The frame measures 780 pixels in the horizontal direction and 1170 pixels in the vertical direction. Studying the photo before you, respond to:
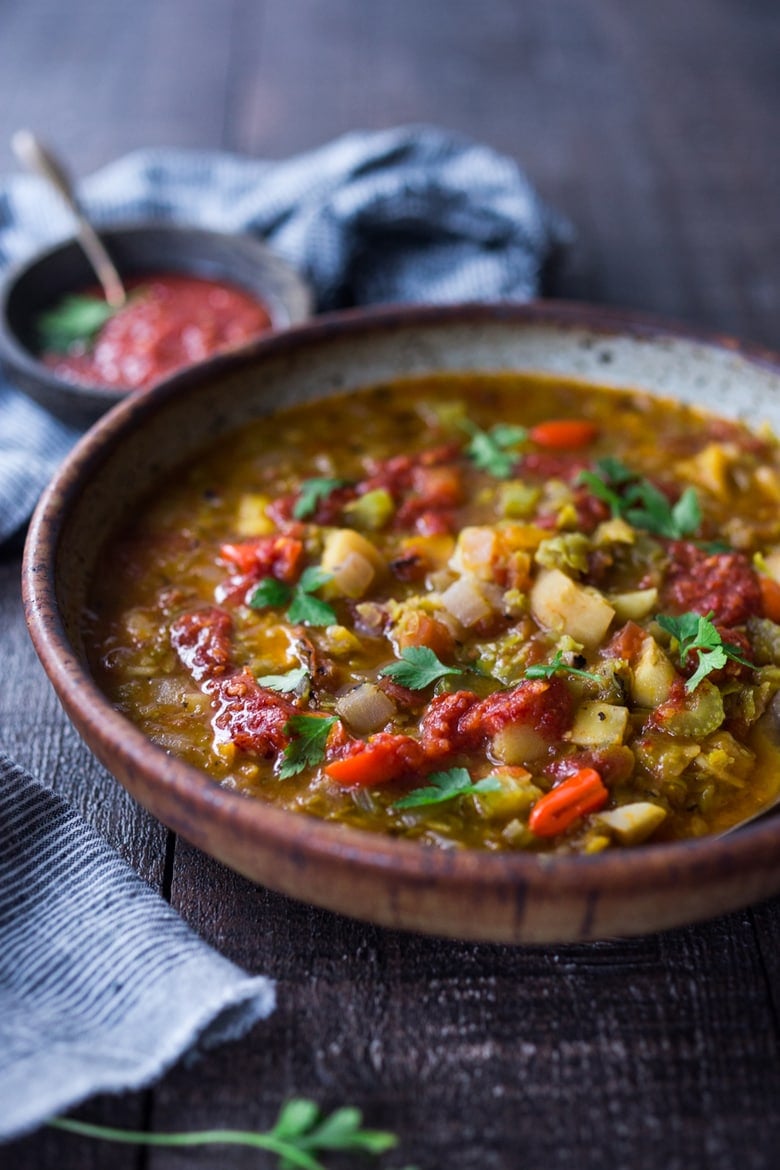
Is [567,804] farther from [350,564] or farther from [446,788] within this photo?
[350,564]

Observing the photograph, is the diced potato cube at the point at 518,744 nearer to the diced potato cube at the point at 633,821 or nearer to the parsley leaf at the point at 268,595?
the diced potato cube at the point at 633,821

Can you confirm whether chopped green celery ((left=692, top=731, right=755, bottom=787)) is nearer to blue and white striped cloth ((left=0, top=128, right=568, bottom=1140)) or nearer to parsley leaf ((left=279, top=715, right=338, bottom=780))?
parsley leaf ((left=279, top=715, right=338, bottom=780))

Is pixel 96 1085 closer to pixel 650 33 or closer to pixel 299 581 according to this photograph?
pixel 299 581

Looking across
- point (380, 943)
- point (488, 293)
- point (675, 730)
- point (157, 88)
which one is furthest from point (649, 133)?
point (380, 943)

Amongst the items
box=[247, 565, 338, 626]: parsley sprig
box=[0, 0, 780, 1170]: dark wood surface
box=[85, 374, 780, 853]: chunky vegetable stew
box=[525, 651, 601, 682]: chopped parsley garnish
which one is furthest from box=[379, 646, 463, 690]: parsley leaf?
box=[0, 0, 780, 1170]: dark wood surface

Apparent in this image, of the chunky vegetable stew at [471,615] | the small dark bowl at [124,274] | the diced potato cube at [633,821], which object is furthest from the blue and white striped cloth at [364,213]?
the diced potato cube at [633,821]

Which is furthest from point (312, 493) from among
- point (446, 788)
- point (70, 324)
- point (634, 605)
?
point (70, 324)
